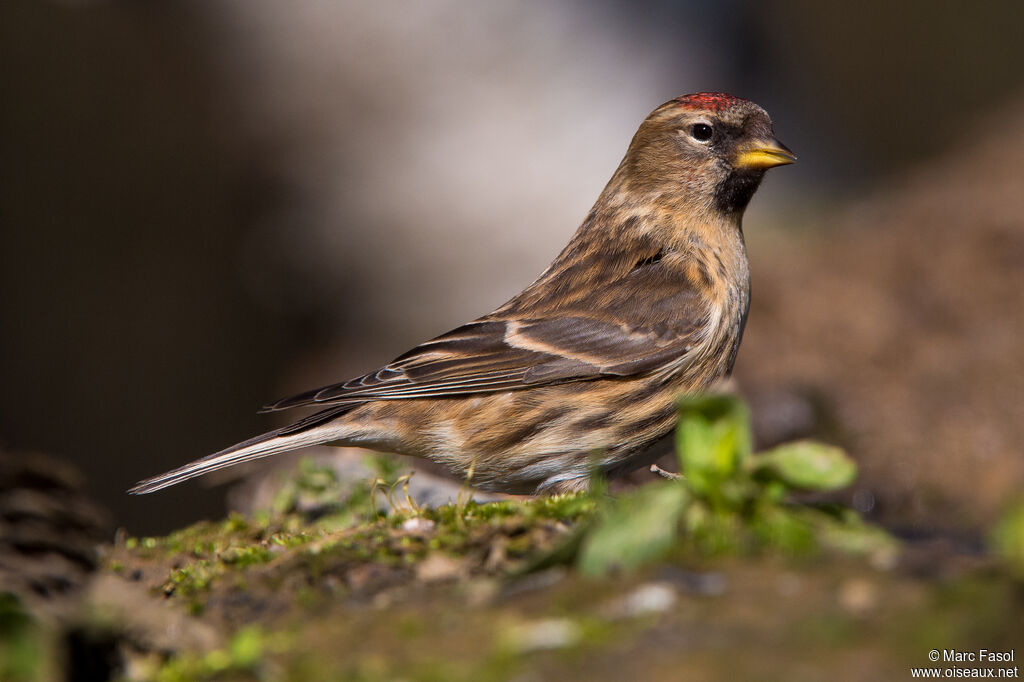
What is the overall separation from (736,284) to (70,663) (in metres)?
3.38

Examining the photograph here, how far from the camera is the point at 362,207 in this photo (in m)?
13.1

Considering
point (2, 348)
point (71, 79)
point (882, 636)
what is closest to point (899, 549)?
point (882, 636)

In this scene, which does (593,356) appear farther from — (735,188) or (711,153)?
(711,153)

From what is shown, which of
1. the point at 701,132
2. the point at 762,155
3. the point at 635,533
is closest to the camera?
the point at 635,533

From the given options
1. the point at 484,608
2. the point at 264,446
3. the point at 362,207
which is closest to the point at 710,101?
the point at 264,446

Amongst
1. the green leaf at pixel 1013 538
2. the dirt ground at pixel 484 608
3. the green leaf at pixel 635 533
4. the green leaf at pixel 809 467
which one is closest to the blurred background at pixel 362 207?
the dirt ground at pixel 484 608

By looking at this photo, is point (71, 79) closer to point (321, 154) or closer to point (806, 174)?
point (321, 154)

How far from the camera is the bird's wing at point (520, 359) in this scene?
4.64 metres

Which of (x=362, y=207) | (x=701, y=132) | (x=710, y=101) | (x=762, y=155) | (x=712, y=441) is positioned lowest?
(x=712, y=441)

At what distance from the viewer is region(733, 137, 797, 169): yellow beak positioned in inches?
197

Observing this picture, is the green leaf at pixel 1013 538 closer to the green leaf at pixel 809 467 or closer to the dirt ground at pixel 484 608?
the dirt ground at pixel 484 608

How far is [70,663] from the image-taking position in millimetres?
2385

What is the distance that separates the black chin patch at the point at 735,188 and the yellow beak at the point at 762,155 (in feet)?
0.15

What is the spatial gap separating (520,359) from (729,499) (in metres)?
2.45
